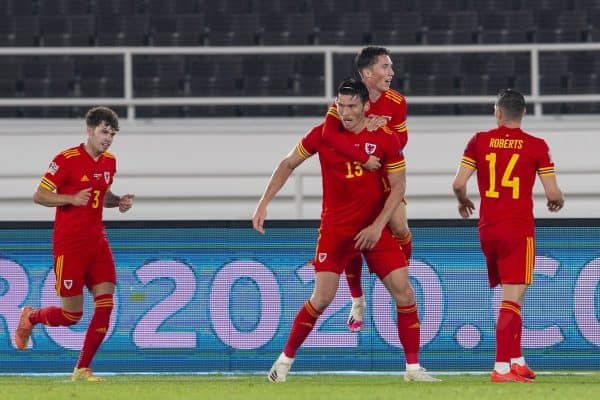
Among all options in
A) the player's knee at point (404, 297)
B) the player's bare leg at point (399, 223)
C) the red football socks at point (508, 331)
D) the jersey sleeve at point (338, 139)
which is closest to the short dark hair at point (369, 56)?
the jersey sleeve at point (338, 139)

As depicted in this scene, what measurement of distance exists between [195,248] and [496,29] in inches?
340

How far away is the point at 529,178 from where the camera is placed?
952 cm

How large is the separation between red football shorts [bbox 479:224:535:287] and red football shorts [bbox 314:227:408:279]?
0.64 m

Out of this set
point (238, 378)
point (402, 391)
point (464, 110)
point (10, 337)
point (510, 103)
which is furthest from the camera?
point (464, 110)

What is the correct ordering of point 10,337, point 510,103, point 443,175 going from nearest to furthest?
point 510,103
point 10,337
point 443,175

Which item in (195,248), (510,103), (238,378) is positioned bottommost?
(238,378)

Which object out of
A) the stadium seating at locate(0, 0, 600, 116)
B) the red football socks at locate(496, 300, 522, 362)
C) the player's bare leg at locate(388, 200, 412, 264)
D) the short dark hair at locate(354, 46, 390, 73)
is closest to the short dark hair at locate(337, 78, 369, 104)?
the short dark hair at locate(354, 46, 390, 73)

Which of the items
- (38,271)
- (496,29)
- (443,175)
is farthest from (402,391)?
(496,29)

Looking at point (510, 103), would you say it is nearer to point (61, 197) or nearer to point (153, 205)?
point (61, 197)

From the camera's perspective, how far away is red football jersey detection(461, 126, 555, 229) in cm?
949

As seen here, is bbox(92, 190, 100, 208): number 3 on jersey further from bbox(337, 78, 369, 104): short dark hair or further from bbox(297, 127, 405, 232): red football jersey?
bbox(337, 78, 369, 104): short dark hair

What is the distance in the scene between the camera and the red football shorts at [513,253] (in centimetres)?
948

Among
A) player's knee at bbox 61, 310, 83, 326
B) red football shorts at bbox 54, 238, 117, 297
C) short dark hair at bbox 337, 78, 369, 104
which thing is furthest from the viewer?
player's knee at bbox 61, 310, 83, 326

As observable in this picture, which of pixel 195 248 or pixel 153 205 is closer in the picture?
pixel 195 248
